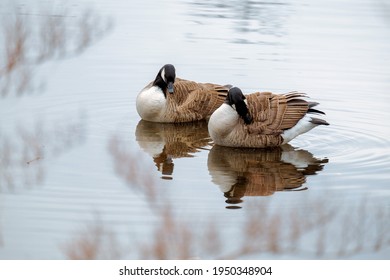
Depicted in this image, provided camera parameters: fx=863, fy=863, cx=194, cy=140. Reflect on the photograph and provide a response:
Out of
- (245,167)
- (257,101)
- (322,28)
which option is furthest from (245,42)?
(245,167)

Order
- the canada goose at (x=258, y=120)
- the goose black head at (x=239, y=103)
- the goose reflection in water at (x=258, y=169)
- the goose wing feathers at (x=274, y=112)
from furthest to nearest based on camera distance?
the goose wing feathers at (x=274, y=112) → the canada goose at (x=258, y=120) → the goose black head at (x=239, y=103) → the goose reflection in water at (x=258, y=169)

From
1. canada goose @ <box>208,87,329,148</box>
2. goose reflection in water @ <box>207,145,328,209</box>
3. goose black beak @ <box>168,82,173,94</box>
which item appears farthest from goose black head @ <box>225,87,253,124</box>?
goose black beak @ <box>168,82,173,94</box>

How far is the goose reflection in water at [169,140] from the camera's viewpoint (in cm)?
1028

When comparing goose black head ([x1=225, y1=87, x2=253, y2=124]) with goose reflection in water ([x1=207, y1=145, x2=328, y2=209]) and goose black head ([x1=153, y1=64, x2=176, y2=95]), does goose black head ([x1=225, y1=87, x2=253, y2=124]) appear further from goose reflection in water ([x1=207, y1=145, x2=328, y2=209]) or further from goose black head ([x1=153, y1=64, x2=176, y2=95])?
goose black head ([x1=153, y1=64, x2=176, y2=95])

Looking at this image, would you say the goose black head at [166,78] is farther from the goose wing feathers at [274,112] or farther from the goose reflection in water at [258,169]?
the goose reflection in water at [258,169]

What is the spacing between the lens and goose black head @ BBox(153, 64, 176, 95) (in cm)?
1205

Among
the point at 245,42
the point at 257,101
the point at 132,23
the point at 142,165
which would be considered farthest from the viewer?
the point at 132,23

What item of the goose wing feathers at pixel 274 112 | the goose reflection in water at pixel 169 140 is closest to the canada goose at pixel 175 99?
the goose reflection in water at pixel 169 140

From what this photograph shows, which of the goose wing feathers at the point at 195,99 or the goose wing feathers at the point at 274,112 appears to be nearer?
the goose wing feathers at the point at 274,112

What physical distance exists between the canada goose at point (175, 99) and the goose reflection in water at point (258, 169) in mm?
1428

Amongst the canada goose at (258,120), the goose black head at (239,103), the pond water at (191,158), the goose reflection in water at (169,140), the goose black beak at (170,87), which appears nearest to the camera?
the pond water at (191,158)

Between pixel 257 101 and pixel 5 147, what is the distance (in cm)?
340
